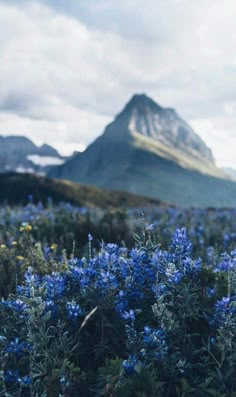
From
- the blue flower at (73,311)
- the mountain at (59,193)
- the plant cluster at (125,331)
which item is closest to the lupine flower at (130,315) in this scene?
the plant cluster at (125,331)

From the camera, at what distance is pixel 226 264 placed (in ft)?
13.5

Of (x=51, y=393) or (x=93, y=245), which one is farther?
(x=93, y=245)

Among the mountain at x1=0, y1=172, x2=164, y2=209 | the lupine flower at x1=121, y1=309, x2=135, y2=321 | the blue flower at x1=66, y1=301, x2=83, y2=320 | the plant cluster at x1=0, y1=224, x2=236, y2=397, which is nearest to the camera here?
→ the plant cluster at x1=0, y1=224, x2=236, y2=397

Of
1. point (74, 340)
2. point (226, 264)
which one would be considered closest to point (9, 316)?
point (74, 340)

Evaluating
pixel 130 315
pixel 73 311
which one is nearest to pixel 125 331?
pixel 130 315

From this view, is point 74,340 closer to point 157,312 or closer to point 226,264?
point 157,312

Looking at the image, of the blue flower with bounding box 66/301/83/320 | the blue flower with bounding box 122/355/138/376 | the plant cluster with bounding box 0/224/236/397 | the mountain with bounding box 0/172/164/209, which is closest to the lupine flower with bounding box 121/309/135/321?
the plant cluster with bounding box 0/224/236/397

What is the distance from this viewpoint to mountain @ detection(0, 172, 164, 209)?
2459cm

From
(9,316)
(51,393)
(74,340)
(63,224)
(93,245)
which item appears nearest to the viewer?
(51,393)

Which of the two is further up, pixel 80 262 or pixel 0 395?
pixel 80 262

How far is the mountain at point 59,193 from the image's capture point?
80.7 ft

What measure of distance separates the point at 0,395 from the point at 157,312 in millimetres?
1054

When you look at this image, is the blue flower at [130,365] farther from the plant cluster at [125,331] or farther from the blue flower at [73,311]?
the blue flower at [73,311]

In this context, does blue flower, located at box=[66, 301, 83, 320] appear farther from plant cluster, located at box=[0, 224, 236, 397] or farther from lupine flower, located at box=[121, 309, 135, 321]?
lupine flower, located at box=[121, 309, 135, 321]
